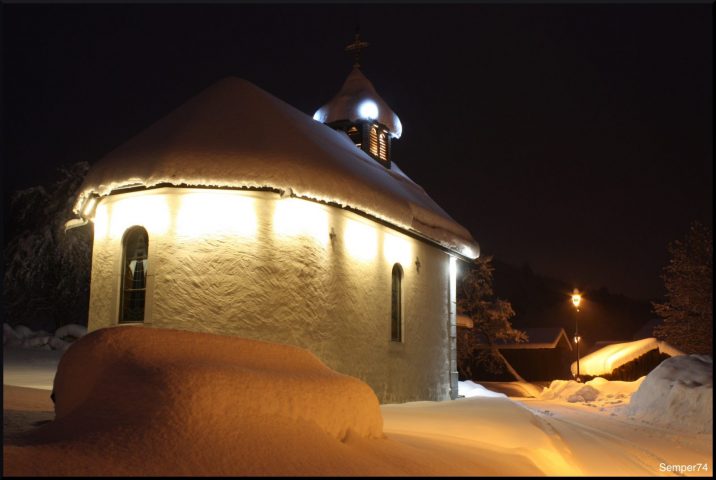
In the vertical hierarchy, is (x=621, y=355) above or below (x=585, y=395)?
above

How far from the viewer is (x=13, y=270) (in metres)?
26.9

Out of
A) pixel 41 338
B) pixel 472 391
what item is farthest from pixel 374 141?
pixel 41 338

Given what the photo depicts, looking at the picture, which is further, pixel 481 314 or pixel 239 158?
pixel 481 314

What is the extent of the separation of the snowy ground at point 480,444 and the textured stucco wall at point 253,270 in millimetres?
1993


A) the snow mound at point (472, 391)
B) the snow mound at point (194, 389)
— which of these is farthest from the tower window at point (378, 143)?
the snow mound at point (194, 389)

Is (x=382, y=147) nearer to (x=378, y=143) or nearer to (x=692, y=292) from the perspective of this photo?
(x=378, y=143)

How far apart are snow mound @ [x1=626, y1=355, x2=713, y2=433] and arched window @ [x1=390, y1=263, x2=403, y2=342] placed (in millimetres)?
5396

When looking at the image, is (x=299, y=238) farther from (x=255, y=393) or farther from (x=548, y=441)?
(x=255, y=393)

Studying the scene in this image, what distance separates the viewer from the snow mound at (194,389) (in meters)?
5.21

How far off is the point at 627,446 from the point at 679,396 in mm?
3900

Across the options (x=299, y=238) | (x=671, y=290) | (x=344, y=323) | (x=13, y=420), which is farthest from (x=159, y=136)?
(x=671, y=290)

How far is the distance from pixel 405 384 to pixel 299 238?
510 centimetres

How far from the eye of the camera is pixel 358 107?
2262 centimetres

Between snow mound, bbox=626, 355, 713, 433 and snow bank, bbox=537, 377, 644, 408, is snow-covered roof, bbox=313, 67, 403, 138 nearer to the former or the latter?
snow bank, bbox=537, 377, 644, 408
